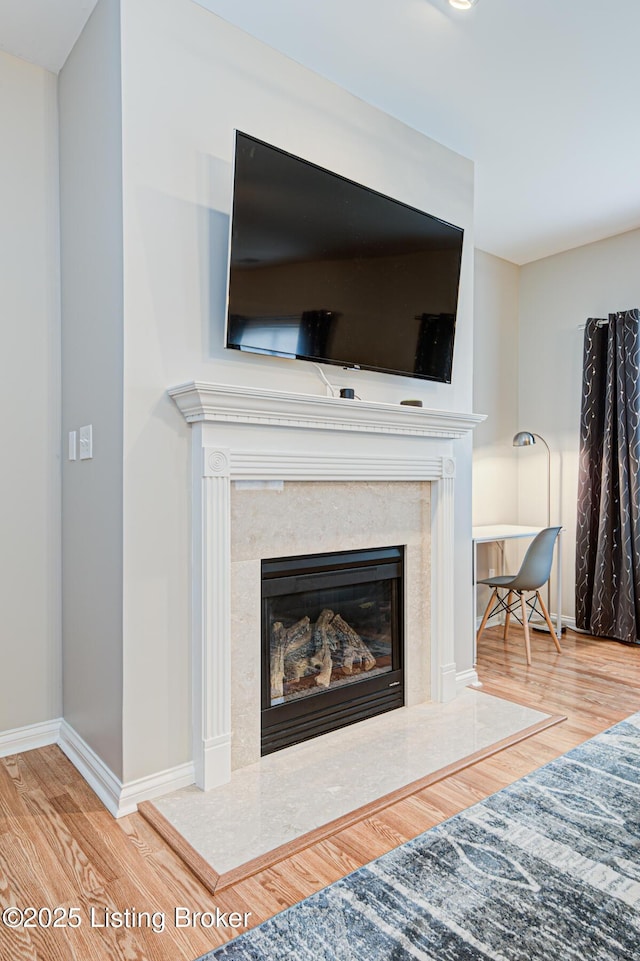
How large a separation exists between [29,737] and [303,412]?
1732 mm

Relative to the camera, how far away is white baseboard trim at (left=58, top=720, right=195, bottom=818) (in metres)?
1.94

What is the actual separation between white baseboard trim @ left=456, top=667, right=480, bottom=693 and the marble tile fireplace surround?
142 mm

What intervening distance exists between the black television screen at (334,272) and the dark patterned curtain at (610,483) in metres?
1.67

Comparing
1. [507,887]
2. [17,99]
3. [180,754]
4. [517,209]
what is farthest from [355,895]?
[517,209]

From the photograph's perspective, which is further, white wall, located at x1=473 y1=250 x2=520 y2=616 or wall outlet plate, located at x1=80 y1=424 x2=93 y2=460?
white wall, located at x1=473 y1=250 x2=520 y2=616

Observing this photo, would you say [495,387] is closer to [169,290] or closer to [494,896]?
[169,290]

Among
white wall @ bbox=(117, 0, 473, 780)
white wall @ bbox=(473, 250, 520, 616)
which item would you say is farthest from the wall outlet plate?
white wall @ bbox=(473, 250, 520, 616)

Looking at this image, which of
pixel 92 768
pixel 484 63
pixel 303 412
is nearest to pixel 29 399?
pixel 303 412

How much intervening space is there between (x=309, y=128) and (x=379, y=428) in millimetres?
1277

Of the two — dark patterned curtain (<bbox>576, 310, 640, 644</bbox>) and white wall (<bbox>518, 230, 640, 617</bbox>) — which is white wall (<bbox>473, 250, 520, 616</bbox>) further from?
dark patterned curtain (<bbox>576, 310, 640, 644</bbox>)

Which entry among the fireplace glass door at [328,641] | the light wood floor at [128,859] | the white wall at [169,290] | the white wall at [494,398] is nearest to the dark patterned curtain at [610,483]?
the white wall at [494,398]

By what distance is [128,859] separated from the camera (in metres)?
1.69

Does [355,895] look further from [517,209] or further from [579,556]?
[517,209]

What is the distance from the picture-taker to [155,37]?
2.03 m
